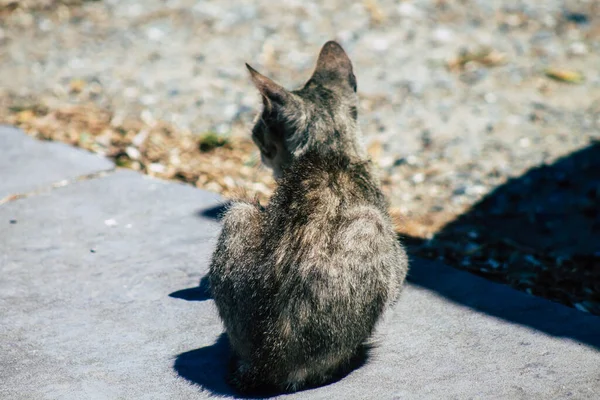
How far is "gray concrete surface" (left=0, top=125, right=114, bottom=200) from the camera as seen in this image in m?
5.11

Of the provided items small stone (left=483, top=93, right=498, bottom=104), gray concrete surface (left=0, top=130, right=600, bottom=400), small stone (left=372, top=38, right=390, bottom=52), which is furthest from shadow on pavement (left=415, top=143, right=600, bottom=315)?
small stone (left=372, top=38, right=390, bottom=52)

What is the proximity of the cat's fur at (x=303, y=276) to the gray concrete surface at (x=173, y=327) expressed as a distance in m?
0.18

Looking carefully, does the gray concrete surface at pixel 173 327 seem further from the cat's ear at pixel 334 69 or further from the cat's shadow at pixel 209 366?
the cat's ear at pixel 334 69

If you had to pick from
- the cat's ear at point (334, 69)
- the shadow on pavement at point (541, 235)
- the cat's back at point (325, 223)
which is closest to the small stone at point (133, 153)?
the cat's ear at point (334, 69)

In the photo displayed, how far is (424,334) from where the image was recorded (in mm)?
3561

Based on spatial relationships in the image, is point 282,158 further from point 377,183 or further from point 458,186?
point 458,186

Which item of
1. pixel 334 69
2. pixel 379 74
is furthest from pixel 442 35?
pixel 334 69

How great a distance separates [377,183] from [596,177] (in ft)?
9.46

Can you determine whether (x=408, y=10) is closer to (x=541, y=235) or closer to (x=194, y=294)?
(x=541, y=235)

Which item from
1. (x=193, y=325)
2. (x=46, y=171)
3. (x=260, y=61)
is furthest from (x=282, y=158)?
(x=260, y=61)

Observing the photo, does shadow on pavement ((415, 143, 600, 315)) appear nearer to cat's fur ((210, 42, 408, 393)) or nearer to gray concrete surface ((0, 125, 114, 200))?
cat's fur ((210, 42, 408, 393))

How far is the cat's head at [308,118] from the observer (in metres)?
3.79

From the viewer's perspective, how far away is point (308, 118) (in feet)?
12.6

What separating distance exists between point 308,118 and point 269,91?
288 millimetres
